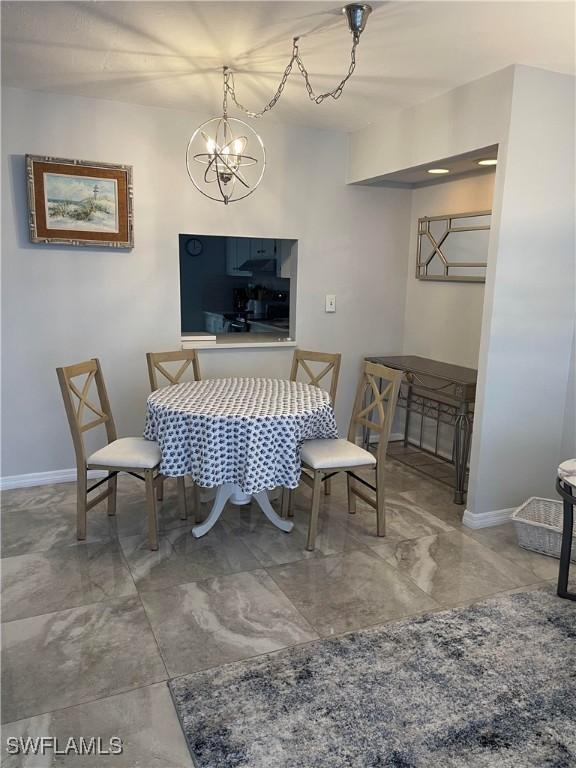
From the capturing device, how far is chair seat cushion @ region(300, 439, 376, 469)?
283cm

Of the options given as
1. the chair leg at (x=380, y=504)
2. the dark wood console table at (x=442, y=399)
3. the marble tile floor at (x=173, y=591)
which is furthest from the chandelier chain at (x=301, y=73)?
the marble tile floor at (x=173, y=591)

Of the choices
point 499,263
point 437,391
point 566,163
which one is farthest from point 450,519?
point 566,163

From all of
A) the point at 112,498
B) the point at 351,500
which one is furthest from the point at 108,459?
the point at 351,500

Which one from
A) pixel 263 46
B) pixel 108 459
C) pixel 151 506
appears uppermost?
pixel 263 46

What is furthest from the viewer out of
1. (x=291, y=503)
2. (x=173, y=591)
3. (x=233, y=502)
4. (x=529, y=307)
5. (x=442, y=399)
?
(x=442, y=399)

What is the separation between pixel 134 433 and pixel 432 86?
9.37 ft

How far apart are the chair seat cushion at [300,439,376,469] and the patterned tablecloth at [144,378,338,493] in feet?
0.33

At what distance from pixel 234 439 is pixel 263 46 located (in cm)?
180

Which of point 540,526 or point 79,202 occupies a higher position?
point 79,202

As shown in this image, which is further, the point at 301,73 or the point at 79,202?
the point at 79,202

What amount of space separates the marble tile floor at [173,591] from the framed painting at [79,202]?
5.32ft

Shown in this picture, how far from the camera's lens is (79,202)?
11.3 ft

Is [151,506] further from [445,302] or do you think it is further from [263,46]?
[445,302]

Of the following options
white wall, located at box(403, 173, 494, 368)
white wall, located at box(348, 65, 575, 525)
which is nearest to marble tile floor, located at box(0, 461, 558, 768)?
white wall, located at box(348, 65, 575, 525)
